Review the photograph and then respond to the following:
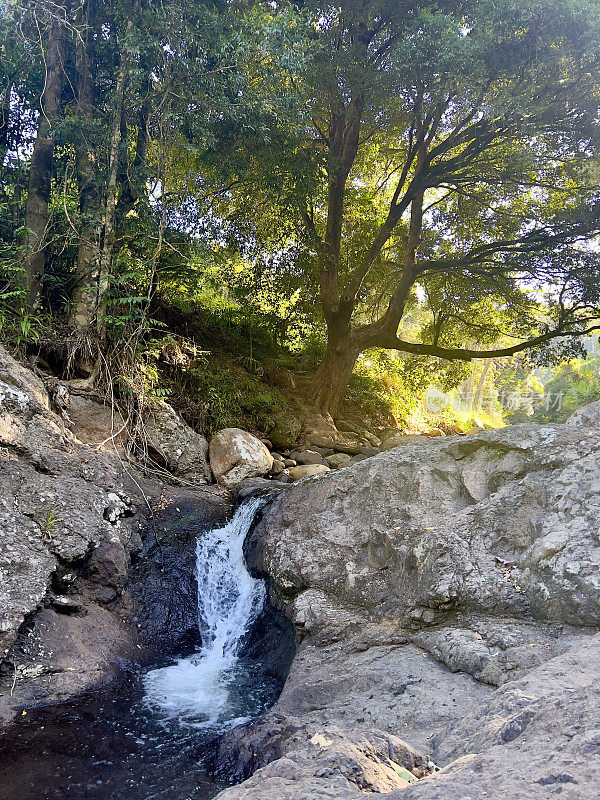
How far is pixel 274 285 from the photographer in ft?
43.0

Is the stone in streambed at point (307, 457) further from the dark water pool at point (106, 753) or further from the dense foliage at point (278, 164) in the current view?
the dark water pool at point (106, 753)

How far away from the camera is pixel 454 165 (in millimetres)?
11203

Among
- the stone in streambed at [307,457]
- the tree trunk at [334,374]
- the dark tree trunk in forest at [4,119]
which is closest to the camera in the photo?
the dark tree trunk in forest at [4,119]

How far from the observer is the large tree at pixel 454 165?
8422 millimetres

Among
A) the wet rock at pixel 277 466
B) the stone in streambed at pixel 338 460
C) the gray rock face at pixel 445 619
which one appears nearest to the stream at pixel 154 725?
the gray rock face at pixel 445 619

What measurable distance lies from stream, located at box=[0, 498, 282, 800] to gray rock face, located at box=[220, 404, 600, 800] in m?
0.45

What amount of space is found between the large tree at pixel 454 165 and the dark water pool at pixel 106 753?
8.52 meters

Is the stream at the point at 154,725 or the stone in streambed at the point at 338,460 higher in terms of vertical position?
the stone in streambed at the point at 338,460

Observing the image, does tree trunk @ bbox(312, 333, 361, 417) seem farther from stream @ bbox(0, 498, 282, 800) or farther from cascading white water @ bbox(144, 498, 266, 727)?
stream @ bbox(0, 498, 282, 800)

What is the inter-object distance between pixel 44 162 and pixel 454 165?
7.80 metres

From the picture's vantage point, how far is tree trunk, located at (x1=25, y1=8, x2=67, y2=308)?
7852mm

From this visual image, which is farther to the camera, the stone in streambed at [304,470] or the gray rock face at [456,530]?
the stone in streambed at [304,470]

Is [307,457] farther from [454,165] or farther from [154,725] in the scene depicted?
[454,165]

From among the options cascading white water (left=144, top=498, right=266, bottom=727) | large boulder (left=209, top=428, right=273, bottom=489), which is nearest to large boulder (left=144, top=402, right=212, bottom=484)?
large boulder (left=209, top=428, right=273, bottom=489)
